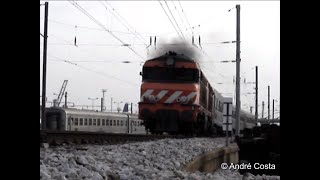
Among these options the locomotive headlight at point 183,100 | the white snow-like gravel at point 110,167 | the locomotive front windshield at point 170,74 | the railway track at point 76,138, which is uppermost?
the locomotive front windshield at point 170,74

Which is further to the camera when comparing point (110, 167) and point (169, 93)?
point (169, 93)

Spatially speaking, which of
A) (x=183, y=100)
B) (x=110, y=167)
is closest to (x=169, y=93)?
(x=183, y=100)

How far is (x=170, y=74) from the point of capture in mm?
20422

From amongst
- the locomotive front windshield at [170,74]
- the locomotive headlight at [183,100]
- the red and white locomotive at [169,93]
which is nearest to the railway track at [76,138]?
the red and white locomotive at [169,93]

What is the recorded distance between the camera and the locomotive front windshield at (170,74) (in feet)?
66.6

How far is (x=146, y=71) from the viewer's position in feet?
67.1

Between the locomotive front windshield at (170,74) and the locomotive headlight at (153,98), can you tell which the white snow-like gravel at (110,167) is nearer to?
the locomotive headlight at (153,98)

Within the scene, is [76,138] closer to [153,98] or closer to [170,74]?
[153,98]

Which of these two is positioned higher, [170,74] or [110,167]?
[170,74]
